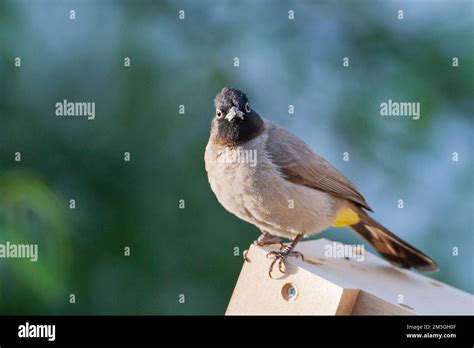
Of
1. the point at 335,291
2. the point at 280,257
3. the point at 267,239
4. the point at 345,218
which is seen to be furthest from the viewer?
the point at 345,218

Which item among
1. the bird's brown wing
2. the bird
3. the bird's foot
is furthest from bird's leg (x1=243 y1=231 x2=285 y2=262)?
the bird's foot

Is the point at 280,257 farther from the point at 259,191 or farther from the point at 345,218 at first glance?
the point at 345,218

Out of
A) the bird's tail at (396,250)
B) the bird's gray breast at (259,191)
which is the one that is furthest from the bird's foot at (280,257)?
the bird's tail at (396,250)

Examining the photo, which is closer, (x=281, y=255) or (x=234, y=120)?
(x=281, y=255)

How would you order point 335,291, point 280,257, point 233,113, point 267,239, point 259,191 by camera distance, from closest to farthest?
point 335,291, point 280,257, point 233,113, point 259,191, point 267,239

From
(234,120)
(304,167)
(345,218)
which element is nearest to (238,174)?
(234,120)

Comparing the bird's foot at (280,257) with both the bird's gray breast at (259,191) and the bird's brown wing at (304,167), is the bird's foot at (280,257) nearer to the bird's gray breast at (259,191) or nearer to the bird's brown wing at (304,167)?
the bird's gray breast at (259,191)
